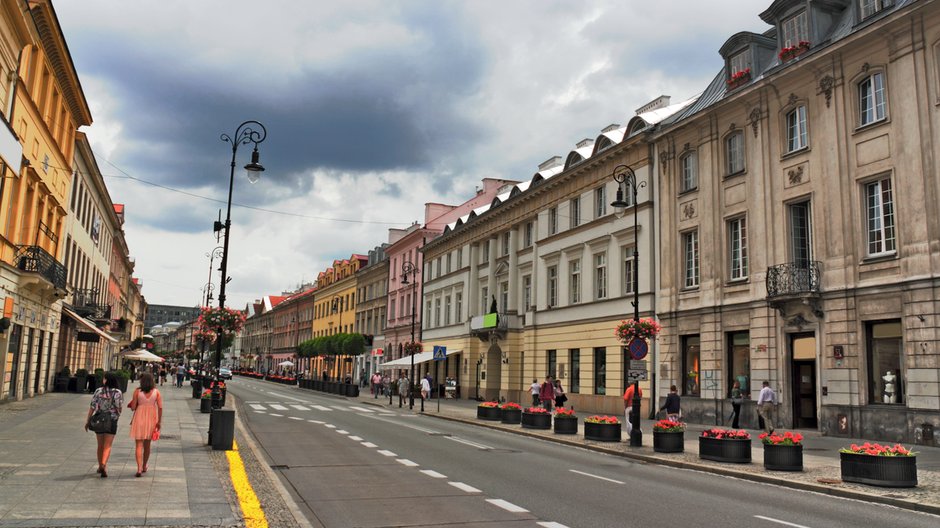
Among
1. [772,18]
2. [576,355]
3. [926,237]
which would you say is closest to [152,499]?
[926,237]

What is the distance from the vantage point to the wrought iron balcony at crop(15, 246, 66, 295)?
80.8 ft

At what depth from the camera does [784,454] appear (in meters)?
14.0

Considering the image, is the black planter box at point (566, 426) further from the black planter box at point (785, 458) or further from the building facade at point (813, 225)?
the black planter box at point (785, 458)

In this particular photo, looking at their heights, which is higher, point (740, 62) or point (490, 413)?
point (740, 62)

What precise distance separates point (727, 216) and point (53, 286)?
2469 cm

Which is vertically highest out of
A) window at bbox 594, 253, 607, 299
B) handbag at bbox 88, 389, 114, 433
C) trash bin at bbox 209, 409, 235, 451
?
window at bbox 594, 253, 607, 299

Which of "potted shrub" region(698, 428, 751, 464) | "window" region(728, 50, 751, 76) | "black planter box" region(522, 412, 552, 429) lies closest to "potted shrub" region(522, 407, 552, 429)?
A: "black planter box" region(522, 412, 552, 429)

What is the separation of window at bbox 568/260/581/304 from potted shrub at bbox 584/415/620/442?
16.3 m

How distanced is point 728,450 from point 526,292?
90.3 feet

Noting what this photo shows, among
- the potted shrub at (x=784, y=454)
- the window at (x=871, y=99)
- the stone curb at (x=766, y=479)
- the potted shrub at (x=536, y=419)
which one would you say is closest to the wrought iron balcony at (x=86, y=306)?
the potted shrub at (x=536, y=419)

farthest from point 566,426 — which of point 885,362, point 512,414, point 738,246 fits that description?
point 738,246

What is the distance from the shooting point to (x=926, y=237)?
19.2 m

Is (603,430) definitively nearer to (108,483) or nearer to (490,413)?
(490,413)

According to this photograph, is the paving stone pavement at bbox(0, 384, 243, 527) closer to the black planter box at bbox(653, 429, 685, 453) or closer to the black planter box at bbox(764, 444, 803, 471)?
the black planter box at bbox(653, 429, 685, 453)
